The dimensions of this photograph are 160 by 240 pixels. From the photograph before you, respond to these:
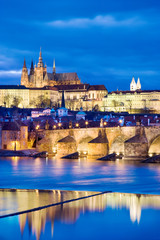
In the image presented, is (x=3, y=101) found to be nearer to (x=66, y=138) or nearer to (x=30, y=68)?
(x=30, y=68)

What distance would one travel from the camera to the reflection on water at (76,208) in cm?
1571

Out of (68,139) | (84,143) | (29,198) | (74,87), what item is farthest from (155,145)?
(74,87)

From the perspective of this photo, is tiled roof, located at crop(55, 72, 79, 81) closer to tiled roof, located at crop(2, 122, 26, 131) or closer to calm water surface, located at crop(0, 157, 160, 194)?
tiled roof, located at crop(2, 122, 26, 131)

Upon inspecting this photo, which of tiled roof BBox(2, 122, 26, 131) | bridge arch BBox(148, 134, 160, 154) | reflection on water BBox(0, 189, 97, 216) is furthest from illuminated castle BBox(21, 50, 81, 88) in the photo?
reflection on water BBox(0, 189, 97, 216)

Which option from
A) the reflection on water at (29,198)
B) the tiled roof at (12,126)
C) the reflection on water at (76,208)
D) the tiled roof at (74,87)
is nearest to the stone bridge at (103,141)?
the tiled roof at (12,126)

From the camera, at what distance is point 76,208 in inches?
709

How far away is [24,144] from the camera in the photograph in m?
52.2

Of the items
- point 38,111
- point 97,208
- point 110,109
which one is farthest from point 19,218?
point 110,109

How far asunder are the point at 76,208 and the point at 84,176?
12.8m

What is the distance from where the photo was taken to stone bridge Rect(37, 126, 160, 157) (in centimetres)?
4150

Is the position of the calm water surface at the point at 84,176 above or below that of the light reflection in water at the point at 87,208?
above

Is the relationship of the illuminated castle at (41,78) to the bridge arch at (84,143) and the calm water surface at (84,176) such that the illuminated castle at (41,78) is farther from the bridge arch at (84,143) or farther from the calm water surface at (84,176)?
the calm water surface at (84,176)

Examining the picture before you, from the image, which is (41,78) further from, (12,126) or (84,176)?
(84,176)

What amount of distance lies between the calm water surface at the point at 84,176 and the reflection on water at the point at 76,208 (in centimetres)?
267
